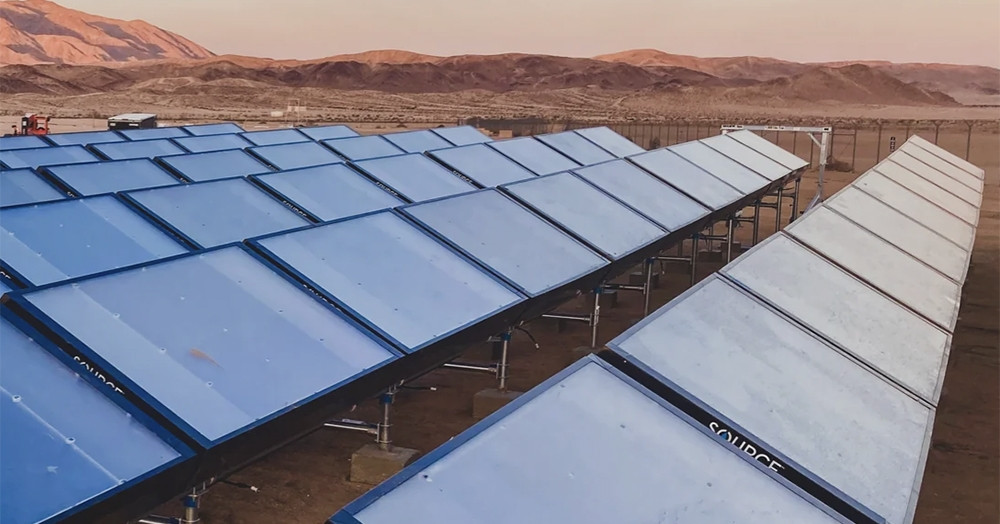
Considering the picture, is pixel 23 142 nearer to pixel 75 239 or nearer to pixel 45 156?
pixel 45 156

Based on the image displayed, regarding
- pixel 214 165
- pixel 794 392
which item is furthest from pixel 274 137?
pixel 794 392

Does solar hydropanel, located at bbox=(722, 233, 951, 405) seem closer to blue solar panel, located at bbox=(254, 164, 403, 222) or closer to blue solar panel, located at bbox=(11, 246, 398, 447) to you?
blue solar panel, located at bbox=(11, 246, 398, 447)

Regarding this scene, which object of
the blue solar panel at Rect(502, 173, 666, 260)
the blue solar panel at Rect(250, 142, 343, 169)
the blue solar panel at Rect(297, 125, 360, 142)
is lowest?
the blue solar panel at Rect(297, 125, 360, 142)

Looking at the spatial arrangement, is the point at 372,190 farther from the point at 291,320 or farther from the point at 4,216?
the point at 291,320

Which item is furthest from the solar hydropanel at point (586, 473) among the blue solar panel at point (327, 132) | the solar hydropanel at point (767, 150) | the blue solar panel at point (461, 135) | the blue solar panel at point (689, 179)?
the blue solar panel at point (327, 132)

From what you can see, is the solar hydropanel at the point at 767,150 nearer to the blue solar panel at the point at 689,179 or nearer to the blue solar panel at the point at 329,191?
the blue solar panel at the point at 689,179

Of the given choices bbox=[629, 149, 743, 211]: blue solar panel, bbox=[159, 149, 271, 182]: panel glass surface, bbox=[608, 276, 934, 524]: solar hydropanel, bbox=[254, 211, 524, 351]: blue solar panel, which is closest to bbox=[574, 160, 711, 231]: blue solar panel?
bbox=[629, 149, 743, 211]: blue solar panel
